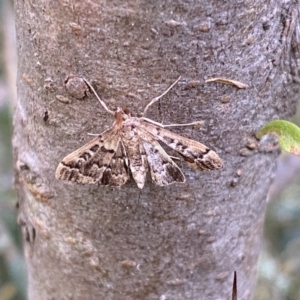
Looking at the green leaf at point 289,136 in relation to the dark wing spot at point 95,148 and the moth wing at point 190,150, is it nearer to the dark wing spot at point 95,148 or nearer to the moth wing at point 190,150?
the moth wing at point 190,150

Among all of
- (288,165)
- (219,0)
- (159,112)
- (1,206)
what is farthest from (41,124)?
(288,165)

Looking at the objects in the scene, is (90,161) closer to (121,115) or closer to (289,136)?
(121,115)

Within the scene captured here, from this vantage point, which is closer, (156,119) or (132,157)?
(156,119)


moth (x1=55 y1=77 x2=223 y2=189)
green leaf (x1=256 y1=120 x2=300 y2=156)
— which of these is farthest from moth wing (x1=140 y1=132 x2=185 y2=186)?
green leaf (x1=256 y1=120 x2=300 y2=156)

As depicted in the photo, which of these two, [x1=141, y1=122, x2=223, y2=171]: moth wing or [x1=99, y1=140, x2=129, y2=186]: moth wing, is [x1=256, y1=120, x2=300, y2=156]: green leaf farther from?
[x1=99, y1=140, x2=129, y2=186]: moth wing

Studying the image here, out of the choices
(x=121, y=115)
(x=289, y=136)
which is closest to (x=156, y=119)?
(x=121, y=115)

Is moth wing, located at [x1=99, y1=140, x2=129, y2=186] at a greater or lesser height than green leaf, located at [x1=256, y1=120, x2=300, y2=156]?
lesser

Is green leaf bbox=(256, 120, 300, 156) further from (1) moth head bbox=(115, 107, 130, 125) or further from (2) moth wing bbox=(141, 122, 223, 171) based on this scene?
(1) moth head bbox=(115, 107, 130, 125)
